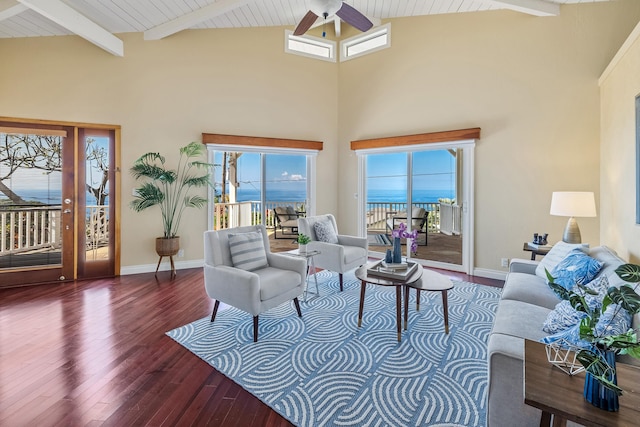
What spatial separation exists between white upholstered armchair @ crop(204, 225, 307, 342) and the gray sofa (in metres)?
1.70

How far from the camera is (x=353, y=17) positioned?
325cm

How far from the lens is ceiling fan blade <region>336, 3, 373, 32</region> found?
3107 mm

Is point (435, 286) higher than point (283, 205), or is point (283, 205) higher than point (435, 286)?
point (283, 205)

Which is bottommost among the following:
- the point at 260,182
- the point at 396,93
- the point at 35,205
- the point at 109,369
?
the point at 109,369

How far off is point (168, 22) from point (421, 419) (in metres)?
5.43

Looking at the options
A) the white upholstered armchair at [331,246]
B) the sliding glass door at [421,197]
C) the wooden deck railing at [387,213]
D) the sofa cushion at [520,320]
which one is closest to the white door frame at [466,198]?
the sliding glass door at [421,197]

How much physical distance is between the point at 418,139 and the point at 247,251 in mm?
3358

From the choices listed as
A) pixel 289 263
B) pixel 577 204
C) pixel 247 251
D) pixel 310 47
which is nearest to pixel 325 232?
pixel 289 263

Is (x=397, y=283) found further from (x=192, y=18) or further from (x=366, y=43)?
(x=366, y=43)

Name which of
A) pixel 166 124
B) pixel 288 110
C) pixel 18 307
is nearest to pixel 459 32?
pixel 288 110

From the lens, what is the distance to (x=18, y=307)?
129 inches

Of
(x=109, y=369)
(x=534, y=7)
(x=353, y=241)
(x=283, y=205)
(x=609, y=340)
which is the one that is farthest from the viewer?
(x=283, y=205)

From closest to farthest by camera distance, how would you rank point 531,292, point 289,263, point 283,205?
point 531,292 → point 289,263 → point 283,205

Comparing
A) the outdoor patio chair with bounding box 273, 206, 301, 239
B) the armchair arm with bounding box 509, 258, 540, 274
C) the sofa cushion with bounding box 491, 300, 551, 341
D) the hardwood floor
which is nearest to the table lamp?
the armchair arm with bounding box 509, 258, 540, 274
